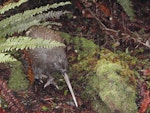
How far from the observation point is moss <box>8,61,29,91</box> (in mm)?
4535

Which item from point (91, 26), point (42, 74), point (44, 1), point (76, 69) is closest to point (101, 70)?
point (76, 69)

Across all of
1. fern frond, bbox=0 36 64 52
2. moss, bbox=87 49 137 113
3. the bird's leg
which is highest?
fern frond, bbox=0 36 64 52

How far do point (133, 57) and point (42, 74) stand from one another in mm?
1480

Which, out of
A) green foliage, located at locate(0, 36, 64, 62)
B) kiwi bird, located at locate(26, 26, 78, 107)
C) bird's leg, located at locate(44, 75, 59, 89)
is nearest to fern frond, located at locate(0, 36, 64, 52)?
green foliage, located at locate(0, 36, 64, 62)

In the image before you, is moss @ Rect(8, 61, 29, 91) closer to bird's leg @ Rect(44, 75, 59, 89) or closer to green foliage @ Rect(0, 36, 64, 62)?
bird's leg @ Rect(44, 75, 59, 89)

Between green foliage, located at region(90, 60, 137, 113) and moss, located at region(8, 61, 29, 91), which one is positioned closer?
green foliage, located at region(90, 60, 137, 113)

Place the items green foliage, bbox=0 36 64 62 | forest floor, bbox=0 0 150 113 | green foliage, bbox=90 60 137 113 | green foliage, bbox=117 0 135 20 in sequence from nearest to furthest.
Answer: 1. green foliage, bbox=0 36 64 62
2. green foliage, bbox=90 60 137 113
3. forest floor, bbox=0 0 150 113
4. green foliage, bbox=117 0 135 20

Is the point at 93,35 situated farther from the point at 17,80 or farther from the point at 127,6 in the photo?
the point at 17,80

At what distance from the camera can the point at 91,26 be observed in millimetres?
5902

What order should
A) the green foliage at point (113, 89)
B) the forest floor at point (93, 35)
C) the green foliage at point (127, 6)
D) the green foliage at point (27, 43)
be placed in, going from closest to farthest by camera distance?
the green foliage at point (27, 43) < the green foliage at point (113, 89) < the forest floor at point (93, 35) < the green foliage at point (127, 6)

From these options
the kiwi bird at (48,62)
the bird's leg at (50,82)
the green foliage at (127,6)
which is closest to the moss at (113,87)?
the kiwi bird at (48,62)

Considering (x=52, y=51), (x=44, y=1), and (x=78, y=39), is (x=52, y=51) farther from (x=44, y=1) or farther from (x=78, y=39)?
(x=44, y=1)

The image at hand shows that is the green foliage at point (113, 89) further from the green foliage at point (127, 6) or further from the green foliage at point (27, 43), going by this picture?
the green foliage at point (127, 6)

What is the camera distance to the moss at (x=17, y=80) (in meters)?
4.54
